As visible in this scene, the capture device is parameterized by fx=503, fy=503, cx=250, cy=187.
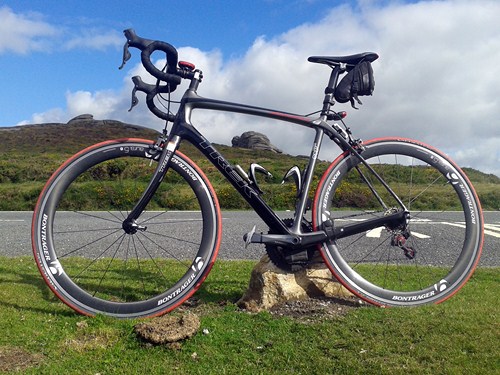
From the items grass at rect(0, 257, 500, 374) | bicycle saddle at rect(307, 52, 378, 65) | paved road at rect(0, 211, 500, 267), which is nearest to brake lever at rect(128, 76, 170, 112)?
bicycle saddle at rect(307, 52, 378, 65)

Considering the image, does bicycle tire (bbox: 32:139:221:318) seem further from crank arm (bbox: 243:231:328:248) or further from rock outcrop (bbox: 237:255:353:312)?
rock outcrop (bbox: 237:255:353:312)

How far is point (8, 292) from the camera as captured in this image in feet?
15.6

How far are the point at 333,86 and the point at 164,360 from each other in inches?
107

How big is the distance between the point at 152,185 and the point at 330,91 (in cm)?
178

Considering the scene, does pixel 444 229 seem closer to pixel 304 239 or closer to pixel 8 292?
pixel 304 239

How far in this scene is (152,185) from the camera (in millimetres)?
4250

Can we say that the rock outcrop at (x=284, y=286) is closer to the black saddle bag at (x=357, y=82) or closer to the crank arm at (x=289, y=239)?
the crank arm at (x=289, y=239)

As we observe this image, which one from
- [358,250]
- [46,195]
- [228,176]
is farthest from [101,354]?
[358,250]

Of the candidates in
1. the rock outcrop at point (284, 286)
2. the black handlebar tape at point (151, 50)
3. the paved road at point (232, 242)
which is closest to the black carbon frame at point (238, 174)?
the black handlebar tape at point (151, 50)

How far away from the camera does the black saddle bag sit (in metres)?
4.45

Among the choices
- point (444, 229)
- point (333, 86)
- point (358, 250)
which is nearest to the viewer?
point (333, 86)

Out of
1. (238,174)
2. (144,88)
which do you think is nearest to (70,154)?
(144,88)

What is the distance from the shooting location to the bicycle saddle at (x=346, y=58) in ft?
14.6

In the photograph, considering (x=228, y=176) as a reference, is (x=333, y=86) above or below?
above
